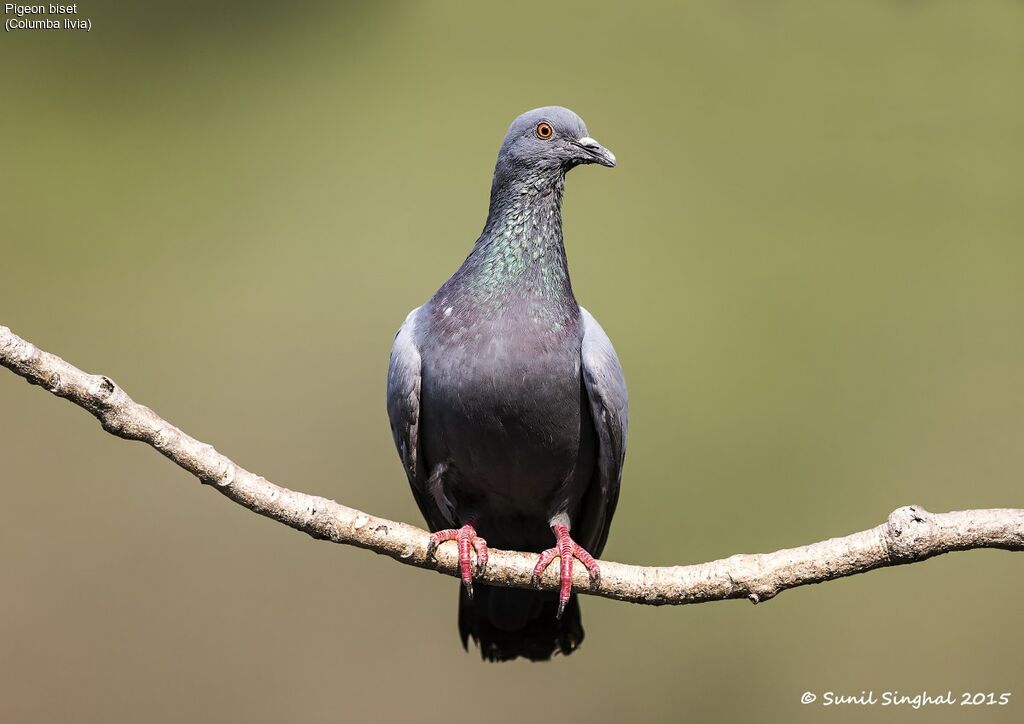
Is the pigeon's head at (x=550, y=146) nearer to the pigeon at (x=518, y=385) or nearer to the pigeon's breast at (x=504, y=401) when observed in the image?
the pigeon at (x=518, y=385)

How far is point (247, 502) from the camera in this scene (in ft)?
10.1

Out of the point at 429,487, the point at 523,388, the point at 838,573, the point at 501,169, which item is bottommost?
the point at 838,573

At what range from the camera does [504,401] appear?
145 inches

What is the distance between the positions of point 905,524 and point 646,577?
844mm

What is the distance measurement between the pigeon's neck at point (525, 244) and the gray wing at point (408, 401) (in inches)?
15.4

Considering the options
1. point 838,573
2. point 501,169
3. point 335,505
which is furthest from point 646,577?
point 501,169

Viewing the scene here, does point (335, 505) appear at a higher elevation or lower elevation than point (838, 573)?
higher

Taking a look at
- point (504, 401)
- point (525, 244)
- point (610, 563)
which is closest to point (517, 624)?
point (610, 563)

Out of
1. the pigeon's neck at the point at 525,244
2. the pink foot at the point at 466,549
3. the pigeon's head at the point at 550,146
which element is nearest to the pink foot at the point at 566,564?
the pink foot at the point at 466,549

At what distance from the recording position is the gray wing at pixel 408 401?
3828mm

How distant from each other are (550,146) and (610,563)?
169 centimetres

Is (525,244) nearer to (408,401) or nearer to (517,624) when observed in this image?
(408,401)

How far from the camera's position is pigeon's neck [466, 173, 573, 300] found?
3.84 metres

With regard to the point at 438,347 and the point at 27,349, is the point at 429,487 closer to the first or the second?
the point at 438,347
